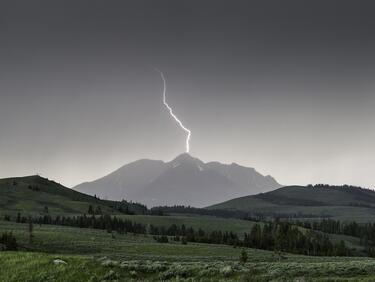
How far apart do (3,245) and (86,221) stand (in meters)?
128

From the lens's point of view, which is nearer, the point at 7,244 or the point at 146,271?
the point at 146,271

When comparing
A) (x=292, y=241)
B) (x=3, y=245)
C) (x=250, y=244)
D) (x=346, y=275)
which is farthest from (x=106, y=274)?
(x=292, y=241)

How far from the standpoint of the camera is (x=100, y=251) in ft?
242

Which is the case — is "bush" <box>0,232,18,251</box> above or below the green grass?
above

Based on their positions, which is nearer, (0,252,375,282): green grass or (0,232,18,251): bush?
(0,252,375,282): green grass

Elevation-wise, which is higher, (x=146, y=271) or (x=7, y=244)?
(x=7, y=244)

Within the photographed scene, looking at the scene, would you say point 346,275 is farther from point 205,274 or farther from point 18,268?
point 18,268

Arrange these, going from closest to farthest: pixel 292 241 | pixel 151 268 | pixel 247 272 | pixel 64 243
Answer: pixel 247 272, pixel 151 268, pixel 64 243, pixel 292 241

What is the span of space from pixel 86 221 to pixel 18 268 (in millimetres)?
155921

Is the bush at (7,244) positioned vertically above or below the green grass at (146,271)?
above

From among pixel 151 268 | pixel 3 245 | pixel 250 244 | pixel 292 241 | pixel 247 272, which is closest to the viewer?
pixel 247 272

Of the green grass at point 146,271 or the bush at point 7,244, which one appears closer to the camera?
the green grass at point 146,271

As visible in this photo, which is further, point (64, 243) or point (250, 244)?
point (250, 244)

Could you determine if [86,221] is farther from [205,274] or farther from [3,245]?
[205,274]
